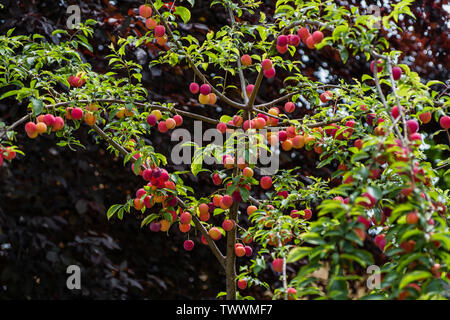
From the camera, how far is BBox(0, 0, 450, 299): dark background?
8.54 feet

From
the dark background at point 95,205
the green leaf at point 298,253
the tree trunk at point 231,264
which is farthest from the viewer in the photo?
the dark background at point 95,205

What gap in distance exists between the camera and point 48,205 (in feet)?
9.33

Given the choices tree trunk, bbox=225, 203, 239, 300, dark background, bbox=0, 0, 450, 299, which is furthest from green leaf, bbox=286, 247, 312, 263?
dark background, bbox=0, 0, 450, 299

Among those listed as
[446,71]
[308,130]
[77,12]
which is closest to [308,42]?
[308,130]

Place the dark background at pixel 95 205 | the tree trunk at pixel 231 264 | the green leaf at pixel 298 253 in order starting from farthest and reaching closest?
1. the dark background at pixel 95 205
2. the tree trunk at pixel 231 264
3. the green leaf at pixel 298 253

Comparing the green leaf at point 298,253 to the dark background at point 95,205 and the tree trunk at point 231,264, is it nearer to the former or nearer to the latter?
the tree trunk at point 231,264

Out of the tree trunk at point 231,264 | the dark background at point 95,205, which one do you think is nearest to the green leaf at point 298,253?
the tree trunk at point 231,264

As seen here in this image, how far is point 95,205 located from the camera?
2588 mm

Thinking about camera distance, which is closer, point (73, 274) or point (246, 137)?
point (246, 137)

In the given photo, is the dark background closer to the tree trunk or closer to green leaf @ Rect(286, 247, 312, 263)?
the tree trunk

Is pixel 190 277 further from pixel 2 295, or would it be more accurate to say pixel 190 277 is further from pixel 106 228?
pixel 2 295

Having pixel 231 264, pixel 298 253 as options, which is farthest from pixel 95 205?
pixel 298 253

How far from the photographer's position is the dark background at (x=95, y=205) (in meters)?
2.60
